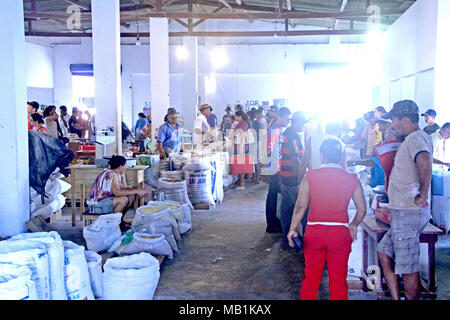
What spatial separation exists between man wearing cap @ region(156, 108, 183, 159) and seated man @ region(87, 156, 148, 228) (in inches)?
93.3

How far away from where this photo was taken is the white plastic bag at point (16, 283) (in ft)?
8.72

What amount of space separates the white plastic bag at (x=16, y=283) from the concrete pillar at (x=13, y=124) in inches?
52.7

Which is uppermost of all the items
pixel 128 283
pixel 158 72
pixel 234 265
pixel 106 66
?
pixel 158 72

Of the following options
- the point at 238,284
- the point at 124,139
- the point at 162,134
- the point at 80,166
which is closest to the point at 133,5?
the point at 124,139

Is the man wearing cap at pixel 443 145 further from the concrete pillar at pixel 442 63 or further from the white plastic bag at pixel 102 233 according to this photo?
the white plastic bag at pixel 102 233

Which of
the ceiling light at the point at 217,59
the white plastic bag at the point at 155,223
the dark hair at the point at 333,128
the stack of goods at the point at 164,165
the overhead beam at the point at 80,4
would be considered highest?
the overhead beam at the point at 80,4

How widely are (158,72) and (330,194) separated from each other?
30.4 ft

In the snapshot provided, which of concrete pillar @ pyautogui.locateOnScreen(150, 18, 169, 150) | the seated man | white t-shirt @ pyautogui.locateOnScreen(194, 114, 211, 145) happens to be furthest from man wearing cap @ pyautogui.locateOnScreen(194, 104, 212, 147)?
the seated man

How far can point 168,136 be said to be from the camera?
8.15 metres

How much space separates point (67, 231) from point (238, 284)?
104 inches

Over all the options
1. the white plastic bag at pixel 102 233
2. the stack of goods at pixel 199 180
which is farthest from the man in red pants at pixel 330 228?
the stack of goods at pixel 199 180

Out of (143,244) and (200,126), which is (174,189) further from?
(200,126)

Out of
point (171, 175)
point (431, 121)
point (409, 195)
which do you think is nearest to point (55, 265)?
point (409, 195)

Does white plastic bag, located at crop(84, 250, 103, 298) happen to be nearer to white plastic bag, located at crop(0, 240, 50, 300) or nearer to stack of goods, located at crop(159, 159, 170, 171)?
white plastic bag, located at crop(0, 240, 50, 300)
